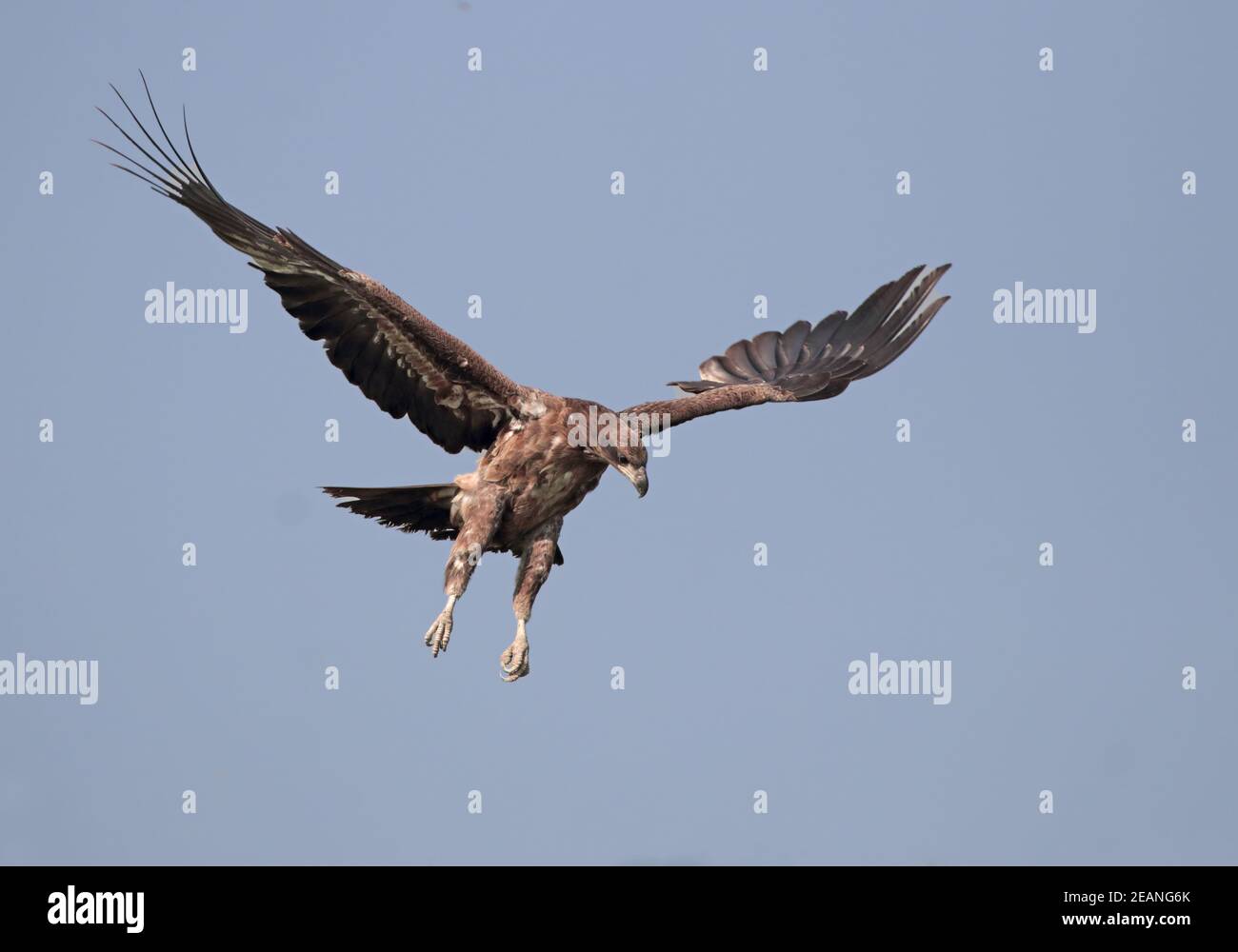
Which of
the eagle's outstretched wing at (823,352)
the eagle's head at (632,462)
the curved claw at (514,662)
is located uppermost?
the eagle's outstretched wing at (823,352)

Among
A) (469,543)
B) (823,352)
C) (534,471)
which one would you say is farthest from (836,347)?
(469,543)

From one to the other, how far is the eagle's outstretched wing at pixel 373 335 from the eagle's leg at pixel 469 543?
0.56 metres

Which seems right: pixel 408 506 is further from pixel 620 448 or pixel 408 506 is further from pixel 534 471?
pixel 620 448

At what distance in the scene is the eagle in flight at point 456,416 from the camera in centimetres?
1877

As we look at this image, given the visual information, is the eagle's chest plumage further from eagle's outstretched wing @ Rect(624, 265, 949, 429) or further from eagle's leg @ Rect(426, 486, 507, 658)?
eagle's outstretched wing @ Rect(624, 265, 949, 429)

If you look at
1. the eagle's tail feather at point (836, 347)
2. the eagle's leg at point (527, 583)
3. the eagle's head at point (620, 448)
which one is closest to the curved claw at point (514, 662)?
the eagle's leg at point (527, 583)

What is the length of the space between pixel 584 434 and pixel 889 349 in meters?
4.39

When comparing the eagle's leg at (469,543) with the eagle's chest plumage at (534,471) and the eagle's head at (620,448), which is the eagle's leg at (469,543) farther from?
the eagle's head at (620,448)

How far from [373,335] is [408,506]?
5.20 feet

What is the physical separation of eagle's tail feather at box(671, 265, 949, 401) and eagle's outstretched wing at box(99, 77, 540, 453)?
2740 millimetres

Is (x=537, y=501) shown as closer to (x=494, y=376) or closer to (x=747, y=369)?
(x=494, y=376)
